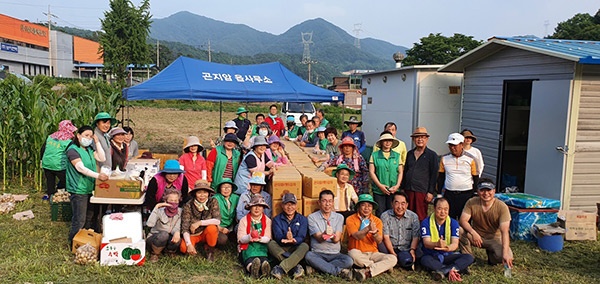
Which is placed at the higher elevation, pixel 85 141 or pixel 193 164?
pixel 85 141

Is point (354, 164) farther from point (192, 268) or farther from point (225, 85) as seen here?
point (225, 85)

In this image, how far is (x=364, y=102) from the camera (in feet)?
44.6

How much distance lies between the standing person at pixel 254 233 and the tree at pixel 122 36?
34.4 metres

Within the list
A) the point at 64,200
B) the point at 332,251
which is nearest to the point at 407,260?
the point at 332,251

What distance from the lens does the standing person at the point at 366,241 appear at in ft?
16.9

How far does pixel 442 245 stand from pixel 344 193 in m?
1.45

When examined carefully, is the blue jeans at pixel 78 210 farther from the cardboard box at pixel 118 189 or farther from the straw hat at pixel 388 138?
the straw hat at pixel 388 138

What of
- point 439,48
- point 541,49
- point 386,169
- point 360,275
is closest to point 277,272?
point 360,275

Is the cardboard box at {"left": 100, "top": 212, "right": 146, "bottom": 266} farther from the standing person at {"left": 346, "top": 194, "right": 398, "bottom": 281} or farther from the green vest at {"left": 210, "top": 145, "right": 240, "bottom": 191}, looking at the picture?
the standing person at {"left": 346, "top": 194, "right": 398, "bottom": 281}

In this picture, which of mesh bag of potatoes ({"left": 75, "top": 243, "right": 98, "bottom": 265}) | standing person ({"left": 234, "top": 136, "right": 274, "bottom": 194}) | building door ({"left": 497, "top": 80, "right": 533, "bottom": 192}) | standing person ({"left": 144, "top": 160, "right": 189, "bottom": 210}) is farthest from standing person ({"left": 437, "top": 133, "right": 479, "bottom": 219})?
mesh bag of potatoes ({"left": 75, "top": 243, "right": 98, "bottom": 265})

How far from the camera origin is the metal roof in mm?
6731

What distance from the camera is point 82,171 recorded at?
5539 millimetres

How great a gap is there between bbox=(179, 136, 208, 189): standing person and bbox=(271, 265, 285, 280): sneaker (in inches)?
75.8

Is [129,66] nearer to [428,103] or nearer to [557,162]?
[428,103]
